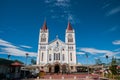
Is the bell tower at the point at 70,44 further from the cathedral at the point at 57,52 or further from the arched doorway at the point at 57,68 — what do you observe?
the arched doorway at the point at 57,68

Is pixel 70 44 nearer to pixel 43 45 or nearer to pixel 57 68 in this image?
pixel 43 45

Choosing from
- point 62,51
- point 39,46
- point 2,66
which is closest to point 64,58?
point 62,51

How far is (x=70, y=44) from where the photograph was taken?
59.5m

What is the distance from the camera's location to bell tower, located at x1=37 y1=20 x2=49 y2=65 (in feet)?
187

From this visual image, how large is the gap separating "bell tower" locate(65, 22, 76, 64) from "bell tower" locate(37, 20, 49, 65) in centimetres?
851

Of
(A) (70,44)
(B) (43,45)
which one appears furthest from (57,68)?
(A) (70,44)

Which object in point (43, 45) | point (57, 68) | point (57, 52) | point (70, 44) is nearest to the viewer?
point (57, 68)

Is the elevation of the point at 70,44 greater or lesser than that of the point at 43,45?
→ greater

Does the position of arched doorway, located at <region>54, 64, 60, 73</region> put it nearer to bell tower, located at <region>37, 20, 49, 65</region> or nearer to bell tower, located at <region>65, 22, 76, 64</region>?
bell tower, located at <region>37, 20, 49, 65</region>

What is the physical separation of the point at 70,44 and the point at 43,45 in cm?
1093

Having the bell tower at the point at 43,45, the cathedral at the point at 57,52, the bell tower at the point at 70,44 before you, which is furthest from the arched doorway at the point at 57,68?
the bell tower at the point at 70,44

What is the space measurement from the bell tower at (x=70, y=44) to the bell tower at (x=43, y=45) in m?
8.51

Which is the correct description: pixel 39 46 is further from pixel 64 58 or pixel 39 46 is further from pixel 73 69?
pixel 73 69

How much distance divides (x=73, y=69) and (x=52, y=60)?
8.83 metres
